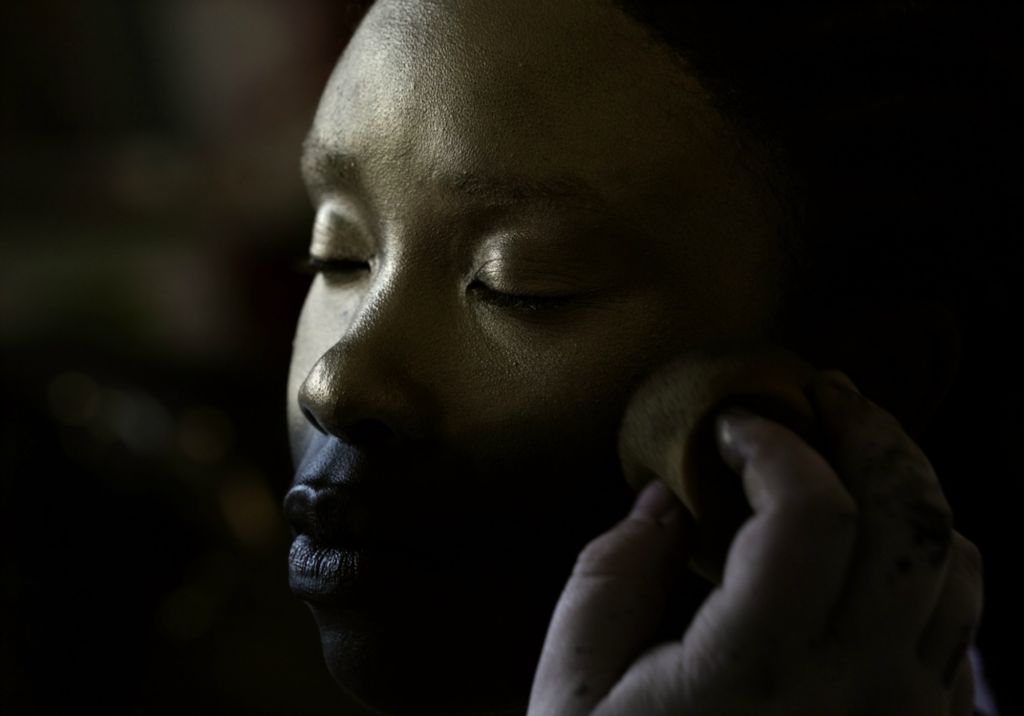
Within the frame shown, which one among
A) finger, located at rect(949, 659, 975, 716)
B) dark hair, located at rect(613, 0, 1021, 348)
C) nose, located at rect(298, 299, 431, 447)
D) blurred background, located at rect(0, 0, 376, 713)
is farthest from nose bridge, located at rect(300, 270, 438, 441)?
blurred background, located at rect(0, 0, 376, 713)

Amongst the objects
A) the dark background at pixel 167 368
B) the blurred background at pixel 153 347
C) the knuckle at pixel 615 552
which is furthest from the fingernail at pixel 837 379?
the blurred background at pixel 153 347

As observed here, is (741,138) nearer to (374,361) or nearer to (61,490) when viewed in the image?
(374,361)

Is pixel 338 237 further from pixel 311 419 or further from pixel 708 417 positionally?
pixel 708 417

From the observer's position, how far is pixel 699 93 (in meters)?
0.72

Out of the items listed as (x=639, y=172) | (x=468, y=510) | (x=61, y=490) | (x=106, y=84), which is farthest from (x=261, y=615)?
(x=106, y=84)

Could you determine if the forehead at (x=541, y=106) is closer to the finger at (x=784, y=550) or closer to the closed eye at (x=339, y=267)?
the closed eye at (x=339, y=267)

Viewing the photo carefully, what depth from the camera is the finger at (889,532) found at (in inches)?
22.5

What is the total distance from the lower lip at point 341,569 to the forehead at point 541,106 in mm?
223

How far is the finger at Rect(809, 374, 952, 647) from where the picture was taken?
1.87 ft

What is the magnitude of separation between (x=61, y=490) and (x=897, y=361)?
1017 mm

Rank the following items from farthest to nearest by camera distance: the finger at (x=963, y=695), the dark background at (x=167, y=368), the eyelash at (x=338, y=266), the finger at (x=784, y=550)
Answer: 1. the dark background at (x=167, y=368)
2. the eyelash at (x=338, y=266)
3. the finger at (x=963, y=695)
4. the finger at (x=784, y=550)

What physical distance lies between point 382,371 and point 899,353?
0.33m

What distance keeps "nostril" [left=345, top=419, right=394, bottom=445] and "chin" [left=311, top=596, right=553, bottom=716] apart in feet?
0.32

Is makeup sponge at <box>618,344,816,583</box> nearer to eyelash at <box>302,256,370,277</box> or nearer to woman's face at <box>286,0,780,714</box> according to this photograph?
woman's face at <box>286,0,780,714</box>
